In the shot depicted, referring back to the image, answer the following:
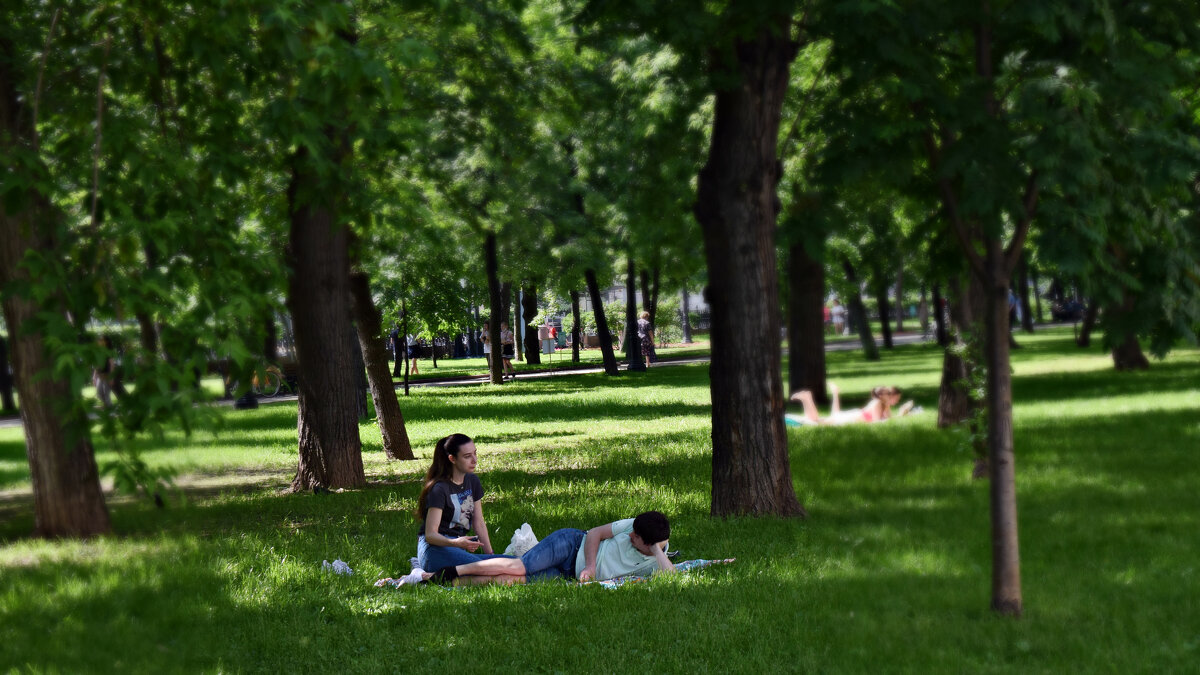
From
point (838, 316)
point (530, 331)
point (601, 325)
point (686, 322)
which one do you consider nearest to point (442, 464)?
point (838, 316)

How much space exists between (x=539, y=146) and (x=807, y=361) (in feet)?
20.9

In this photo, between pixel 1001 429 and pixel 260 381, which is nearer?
pixel 260 381

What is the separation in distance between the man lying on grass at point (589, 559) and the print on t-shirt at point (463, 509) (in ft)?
1.07

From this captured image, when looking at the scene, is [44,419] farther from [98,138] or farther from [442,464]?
[442,464]

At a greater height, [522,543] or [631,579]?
[522,543]

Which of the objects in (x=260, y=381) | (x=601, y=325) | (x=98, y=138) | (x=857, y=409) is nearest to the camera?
(x=260, y=381)

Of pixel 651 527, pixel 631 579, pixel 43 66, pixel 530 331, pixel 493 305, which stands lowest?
pixel 631 579

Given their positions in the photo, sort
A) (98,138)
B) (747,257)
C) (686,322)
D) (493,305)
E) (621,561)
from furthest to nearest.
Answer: (686,322) → (493,305) → (747,257) → (621,561) → (98,138)

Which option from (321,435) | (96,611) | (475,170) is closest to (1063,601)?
(96,611)

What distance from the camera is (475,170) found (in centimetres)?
2673

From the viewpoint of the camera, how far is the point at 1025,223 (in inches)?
244

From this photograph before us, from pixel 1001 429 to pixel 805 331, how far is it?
7.69m

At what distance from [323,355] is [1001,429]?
28.9 feet

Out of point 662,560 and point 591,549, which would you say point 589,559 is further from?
point 662,560
